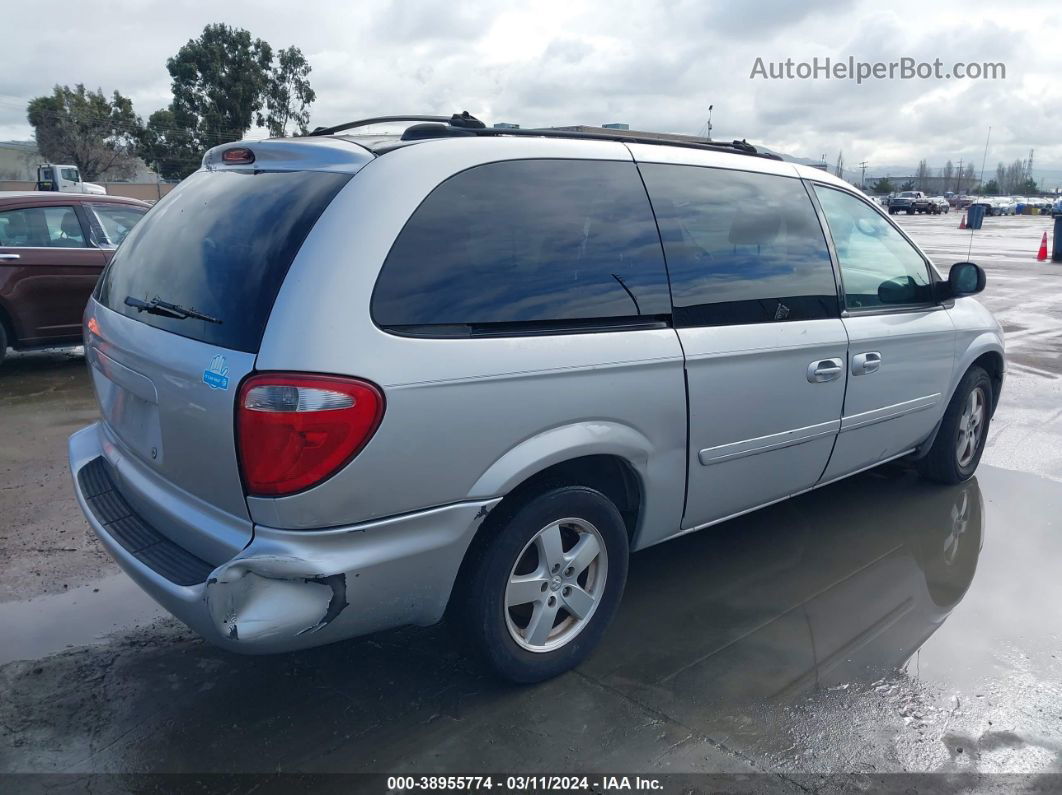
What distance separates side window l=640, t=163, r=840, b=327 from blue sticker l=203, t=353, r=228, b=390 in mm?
1625

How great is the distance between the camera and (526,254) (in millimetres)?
2881

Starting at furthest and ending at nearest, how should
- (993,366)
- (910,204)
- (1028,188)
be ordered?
(1028,188)
(910,204)
(993,366)

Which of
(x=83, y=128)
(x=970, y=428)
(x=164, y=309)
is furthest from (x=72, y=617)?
(x=83, y=128)

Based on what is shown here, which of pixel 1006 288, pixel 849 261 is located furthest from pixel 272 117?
pixel 849 261

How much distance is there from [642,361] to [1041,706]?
187cm

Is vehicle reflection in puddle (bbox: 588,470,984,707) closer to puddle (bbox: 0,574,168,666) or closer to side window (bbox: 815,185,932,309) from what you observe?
side window (bbox: 815,185,932,309)

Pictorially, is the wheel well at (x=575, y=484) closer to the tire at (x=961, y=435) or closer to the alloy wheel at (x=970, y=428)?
the tire at (x=961, y=435)

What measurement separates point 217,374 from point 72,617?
1760mm

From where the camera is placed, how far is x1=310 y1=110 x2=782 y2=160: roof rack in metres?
2.94

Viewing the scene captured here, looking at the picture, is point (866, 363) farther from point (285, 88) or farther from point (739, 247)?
point (285, 88)

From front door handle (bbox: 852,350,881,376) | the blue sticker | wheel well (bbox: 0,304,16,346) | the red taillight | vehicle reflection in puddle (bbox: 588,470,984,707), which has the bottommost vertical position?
vehicle reflection in puddle (bbox: 588,470,984,707)

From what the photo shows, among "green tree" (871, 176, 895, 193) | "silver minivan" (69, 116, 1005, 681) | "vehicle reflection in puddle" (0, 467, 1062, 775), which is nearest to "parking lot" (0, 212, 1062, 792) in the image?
"vehicle reflection in puddle" (0, 467, 1062, 775)

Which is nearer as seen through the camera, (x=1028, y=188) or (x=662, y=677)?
(x=662, y=677)

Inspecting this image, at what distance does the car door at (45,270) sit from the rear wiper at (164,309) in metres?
5.43
